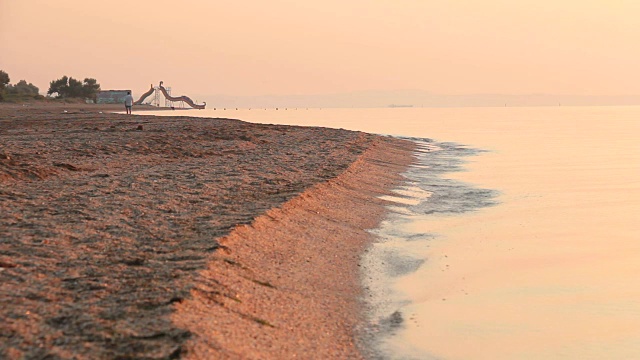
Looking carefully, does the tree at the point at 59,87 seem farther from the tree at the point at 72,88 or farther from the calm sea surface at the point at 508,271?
the calm sea surface at the point at 508,271

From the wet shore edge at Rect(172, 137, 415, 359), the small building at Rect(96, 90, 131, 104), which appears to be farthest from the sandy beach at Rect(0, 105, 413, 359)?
the small building at Rect(96, 90, 131, 104)

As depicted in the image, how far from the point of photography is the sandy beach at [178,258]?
6.54 metres

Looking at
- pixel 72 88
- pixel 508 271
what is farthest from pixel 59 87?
pixel 508 271

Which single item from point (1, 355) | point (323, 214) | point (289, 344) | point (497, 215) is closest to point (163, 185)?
point (323, 214)

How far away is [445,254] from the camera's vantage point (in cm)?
1280

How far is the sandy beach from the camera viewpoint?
654 centimetres

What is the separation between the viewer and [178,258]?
9016 mm

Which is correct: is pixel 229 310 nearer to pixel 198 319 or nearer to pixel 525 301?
pixel 198 319

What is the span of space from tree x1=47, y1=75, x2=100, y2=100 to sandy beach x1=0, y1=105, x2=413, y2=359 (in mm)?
100557

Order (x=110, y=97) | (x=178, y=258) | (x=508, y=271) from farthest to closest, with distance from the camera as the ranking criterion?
(x=110, y=97) < (x=508, y=271) < (x=178, y=258)

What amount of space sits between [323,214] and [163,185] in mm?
3030

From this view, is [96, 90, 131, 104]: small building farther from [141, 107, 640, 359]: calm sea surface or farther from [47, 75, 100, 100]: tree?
[141, 107, 640, 359]: calm sea surface

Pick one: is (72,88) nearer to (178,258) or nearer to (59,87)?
(59,87)

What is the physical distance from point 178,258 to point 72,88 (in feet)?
374
